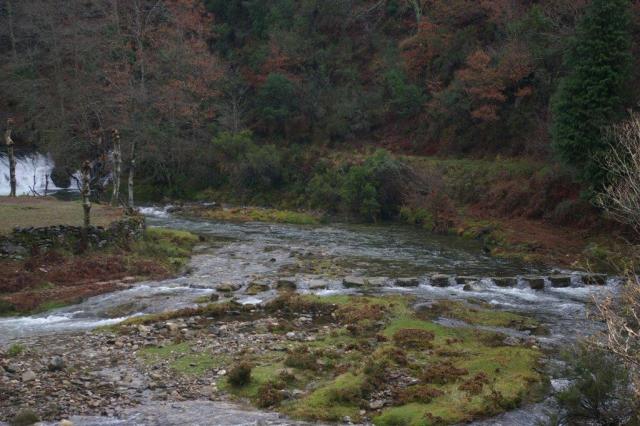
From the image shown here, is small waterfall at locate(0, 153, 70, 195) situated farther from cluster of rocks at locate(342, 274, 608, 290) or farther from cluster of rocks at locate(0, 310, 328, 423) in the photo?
cluster of rocks at locate(0, 310, 328, 423)

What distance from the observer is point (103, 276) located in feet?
72.5

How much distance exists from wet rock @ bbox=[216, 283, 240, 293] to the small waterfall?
103 ft

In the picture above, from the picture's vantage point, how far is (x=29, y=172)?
50.2 metres

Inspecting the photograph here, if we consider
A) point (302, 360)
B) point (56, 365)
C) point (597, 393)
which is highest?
point (597, 393)

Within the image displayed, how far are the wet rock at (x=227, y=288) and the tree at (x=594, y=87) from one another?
16316 millimetres

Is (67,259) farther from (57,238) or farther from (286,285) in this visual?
(286,285)

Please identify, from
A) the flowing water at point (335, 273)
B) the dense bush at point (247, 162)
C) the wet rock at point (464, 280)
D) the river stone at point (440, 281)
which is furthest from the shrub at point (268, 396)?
the dense bush at point (247, 162)

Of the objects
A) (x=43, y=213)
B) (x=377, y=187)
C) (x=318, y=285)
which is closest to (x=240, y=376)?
(x=318, y=285)

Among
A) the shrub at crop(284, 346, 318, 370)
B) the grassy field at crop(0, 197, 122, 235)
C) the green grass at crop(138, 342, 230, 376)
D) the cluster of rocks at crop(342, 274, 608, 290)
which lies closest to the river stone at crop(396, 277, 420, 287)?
the cluster of rocks at crop(342, 274, 608, 290)

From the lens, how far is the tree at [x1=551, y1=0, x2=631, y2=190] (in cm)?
2844

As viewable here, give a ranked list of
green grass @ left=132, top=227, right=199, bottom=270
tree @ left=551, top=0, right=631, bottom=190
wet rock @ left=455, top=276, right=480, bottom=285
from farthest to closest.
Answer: tree @ left=551, top=0, right=631, bottom=190
green grass @ left=132, top=227, right=199, bottom=270
wet rock @ left=455, top=276, right=480, bottom=285

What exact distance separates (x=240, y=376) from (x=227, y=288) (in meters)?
8.30

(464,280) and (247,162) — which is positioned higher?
(247,162)

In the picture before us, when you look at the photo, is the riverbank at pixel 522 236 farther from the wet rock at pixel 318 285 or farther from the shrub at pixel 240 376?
the shrub at pixel 240 376
